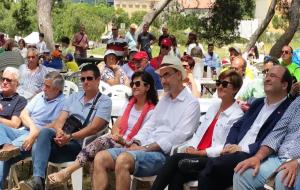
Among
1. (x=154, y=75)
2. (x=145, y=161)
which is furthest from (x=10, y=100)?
(x=154, y=75)

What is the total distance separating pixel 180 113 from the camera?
15.0 ft

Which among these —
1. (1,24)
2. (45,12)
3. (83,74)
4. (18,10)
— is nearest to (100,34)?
(1,24)

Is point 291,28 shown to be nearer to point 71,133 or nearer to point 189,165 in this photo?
point 71,133

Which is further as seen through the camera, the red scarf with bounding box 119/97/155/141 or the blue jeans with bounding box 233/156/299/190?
the red scarf with bounding box 119/97/155/141

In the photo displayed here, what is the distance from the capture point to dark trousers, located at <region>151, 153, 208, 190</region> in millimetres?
4031

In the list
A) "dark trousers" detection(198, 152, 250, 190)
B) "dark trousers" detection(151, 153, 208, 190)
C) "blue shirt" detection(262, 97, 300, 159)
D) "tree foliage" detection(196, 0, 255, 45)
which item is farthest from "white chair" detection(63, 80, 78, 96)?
"tree foliage" detection(196, 0, 255, 45)

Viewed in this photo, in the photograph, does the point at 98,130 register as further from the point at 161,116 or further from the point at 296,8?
the point at 296,8

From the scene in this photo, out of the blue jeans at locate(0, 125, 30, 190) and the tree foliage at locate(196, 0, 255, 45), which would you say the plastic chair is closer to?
the blue jeans at locate(0, 125, 30, 190)

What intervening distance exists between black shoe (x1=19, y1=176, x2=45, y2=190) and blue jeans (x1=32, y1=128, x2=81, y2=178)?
0.15ft

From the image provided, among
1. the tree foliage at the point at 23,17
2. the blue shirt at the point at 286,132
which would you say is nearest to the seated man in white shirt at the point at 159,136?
the blue shirt at the point at 286,132

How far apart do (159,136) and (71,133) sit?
2.90 ft

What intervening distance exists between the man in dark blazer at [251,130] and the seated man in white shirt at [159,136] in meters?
0.45

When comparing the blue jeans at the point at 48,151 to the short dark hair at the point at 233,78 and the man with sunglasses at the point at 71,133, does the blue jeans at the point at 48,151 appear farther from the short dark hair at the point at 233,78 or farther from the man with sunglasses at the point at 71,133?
the short dark hair at the point at 233,78

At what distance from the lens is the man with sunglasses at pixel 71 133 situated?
15.6 ft
